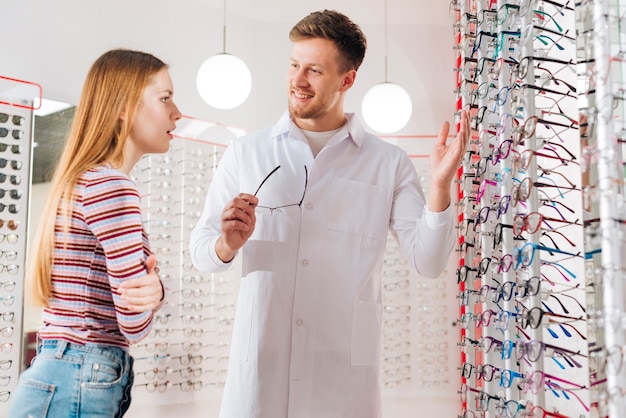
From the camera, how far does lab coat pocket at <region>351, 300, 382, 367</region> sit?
2529mm

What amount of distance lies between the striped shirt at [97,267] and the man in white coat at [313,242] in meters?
0.46

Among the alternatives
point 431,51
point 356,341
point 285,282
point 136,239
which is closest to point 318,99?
point 285,282

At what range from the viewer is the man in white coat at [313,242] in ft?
8.10

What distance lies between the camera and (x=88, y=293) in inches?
76.1

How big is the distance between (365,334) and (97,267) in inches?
39.8

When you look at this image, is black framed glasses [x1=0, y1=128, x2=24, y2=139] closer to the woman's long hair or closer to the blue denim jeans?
the woman's long hair

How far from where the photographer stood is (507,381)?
2049 millimetres

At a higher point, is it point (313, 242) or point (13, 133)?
point (13, 133)

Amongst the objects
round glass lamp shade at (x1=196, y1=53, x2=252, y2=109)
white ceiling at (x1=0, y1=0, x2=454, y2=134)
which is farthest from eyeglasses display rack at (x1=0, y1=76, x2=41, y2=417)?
round glass lamp shade at (x1=196, y1=53, x2=252, y2=109)

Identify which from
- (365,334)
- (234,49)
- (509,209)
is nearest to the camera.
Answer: (509,209)

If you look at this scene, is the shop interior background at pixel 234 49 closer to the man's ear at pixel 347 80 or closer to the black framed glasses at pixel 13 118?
the black framed glasses at pixel 13 118

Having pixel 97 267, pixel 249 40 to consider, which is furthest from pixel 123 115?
pixel 249 40

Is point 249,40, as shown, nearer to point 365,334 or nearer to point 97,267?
point 365,334

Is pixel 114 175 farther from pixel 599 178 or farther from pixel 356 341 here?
pixel 599 178
